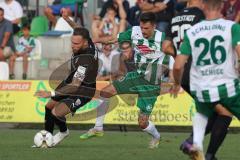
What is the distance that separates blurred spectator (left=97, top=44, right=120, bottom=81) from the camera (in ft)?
65.2

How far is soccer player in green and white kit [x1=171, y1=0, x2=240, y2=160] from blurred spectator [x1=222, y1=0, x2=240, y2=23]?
10692mm

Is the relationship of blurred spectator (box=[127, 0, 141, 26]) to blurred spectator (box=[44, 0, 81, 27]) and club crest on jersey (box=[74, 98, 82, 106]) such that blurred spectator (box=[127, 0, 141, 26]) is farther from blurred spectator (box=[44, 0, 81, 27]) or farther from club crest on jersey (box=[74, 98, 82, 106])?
club crest on jersey (box=[74, 98, 82, 106])

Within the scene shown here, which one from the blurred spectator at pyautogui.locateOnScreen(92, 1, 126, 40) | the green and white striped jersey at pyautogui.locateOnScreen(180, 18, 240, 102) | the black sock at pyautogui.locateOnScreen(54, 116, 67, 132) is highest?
the green and white striped jersey at pyautogui.locateOnScreen(180, 18, 240, 102)

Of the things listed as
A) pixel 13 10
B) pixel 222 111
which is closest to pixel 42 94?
pixel 13 10

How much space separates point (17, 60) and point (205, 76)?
12603mm

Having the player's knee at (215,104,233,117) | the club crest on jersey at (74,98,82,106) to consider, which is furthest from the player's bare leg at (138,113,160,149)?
the player's knee at (215,104,233,117)

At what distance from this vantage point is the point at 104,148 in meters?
13.4

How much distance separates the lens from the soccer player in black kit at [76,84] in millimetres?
13281

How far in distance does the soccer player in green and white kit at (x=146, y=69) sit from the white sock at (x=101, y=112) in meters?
1.04

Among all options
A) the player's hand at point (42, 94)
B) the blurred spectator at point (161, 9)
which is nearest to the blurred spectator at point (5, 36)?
the player's hand at point (42, 94)

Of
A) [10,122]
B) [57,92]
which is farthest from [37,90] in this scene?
[57,92]

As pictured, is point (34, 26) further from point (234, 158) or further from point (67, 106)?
point (234, 158)

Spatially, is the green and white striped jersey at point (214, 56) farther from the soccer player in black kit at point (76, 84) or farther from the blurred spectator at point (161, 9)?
the blurred spectator at point (161, 9)

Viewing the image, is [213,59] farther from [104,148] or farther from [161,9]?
[161,9]
